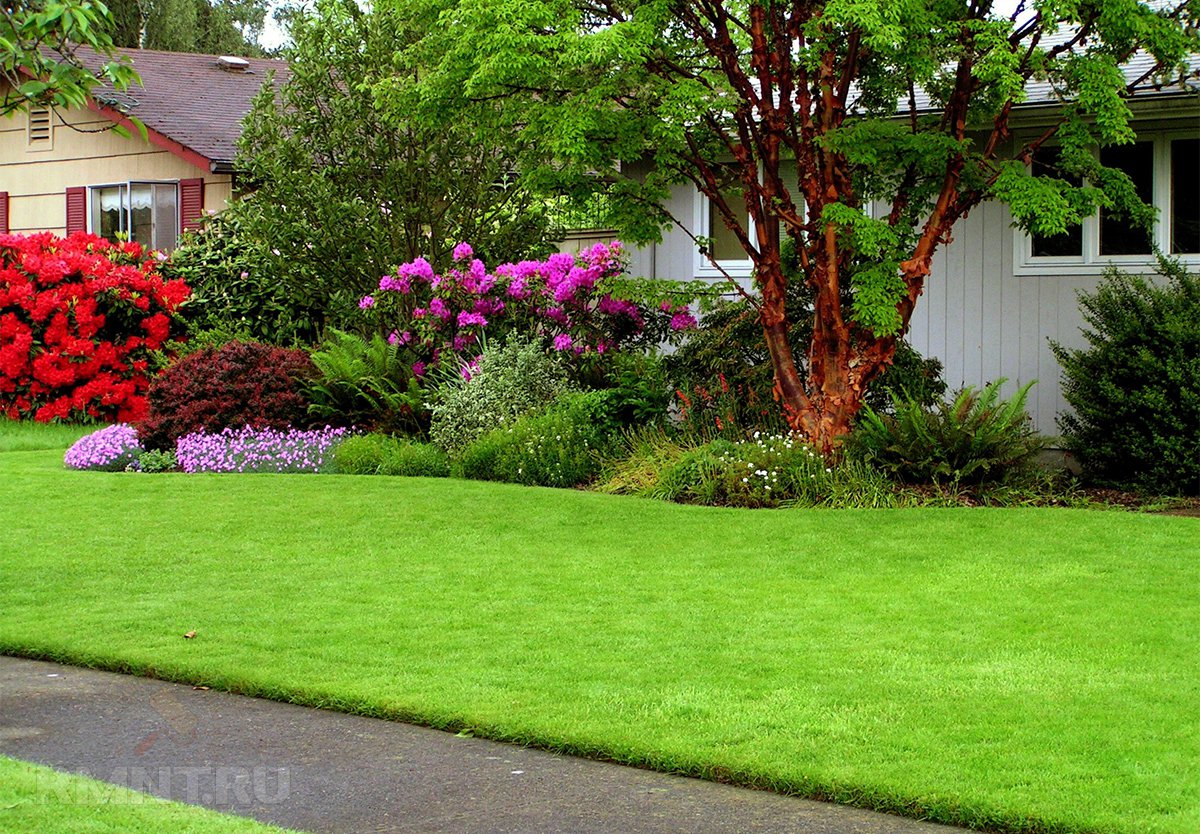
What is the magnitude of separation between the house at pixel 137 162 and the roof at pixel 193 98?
0.06 ft

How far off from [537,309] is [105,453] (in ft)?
14.9

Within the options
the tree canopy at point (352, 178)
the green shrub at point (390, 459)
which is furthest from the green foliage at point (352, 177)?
the green shrub at point (390, 459)

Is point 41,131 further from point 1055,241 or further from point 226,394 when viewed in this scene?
point 1055,241

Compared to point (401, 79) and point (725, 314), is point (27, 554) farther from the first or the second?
point (725, 314)

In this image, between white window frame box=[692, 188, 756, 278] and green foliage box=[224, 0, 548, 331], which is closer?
white window frame box=[692, 188, 756, 278]

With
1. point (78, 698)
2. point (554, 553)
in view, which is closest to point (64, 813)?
point (78, 698)

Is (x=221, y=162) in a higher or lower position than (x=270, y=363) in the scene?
higher

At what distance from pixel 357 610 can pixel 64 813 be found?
11.6 feet

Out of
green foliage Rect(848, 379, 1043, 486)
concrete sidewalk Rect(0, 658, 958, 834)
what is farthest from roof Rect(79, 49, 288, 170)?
concrete sidewalk Rect(0, 658, 958, 834)

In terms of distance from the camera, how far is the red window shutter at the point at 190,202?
2142 centimetres

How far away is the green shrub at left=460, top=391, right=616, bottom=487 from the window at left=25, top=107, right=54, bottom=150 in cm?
1293

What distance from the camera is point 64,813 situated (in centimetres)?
474

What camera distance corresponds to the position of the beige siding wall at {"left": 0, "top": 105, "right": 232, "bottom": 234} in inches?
853

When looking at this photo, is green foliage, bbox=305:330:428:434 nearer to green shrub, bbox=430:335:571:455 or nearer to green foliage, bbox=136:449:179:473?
green shrub, bbox=430:335:571:455
